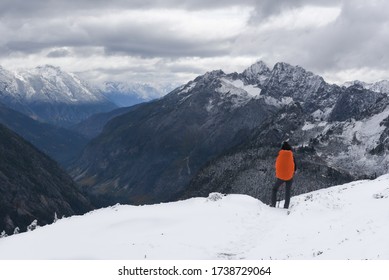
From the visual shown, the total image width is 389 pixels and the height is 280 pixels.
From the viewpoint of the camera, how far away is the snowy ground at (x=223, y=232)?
933 inches

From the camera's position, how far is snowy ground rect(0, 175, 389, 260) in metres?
23.7

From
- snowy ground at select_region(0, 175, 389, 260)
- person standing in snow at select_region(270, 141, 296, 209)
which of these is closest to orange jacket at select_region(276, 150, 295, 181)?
person standing in snow at select_region(270, 141, 296, 209)

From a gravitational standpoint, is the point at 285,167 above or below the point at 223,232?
above

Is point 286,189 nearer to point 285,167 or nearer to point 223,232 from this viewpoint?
point 285,167

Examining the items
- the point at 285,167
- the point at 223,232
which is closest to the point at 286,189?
the point at 285,167

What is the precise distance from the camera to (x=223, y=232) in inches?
1128

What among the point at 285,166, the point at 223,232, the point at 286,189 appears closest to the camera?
the point at 223,232

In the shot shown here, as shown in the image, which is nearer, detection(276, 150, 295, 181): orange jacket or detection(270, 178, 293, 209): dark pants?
detection(276, 150, 295, 181): orange jacket

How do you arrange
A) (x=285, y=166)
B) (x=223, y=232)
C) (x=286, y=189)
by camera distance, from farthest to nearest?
1. (x=286, y=189)
2. (x=285, y=166)
3. (x=223, y=232)

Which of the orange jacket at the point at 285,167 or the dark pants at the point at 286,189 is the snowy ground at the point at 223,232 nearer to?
the dark pants at the point at 286,189

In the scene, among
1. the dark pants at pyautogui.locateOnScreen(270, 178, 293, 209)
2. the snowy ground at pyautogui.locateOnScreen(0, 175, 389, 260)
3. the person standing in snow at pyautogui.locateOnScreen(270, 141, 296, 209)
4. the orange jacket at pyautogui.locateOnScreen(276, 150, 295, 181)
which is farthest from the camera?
the dark pants at pyautogui.locateOnScreen(270, 178, 293, 209)

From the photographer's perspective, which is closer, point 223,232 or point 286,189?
point 223,232

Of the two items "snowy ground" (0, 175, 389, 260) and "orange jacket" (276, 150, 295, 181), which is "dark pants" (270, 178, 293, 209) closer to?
"orange jacket" (276, 150, 295, 181)

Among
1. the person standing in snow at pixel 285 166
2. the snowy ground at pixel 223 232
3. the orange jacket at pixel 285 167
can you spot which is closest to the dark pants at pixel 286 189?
the person standing in snow at pixel 285 166
